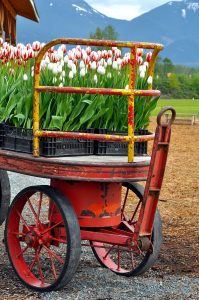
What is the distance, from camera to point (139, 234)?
16.1ft

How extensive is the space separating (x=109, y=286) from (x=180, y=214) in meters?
3.30

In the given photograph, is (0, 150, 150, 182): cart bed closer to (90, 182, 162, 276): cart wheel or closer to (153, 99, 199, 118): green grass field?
(90, 182, 162, 276): cart wheel

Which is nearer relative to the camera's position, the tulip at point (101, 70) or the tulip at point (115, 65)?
the tulip at point (101, 70)

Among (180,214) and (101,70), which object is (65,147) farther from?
(180,214)

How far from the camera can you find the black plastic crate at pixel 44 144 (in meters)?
4.90

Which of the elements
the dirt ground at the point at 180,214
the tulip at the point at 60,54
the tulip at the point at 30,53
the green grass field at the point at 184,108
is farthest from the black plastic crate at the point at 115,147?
the green grass field at the point at 184,108

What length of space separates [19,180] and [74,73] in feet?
16.7

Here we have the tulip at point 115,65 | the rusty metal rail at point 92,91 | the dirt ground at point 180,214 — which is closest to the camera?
the rusty metal rail at point 92,91

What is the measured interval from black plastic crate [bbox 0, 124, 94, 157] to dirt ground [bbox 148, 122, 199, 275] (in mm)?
1352

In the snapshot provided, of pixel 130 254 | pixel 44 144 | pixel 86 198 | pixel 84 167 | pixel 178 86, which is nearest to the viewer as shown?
pixel 84 167

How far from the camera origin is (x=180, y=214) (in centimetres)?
842

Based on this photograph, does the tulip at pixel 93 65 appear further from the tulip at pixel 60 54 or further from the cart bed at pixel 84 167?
the cart bed at pixel 84 167

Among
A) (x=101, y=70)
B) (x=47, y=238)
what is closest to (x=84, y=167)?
(x=47, y=238)

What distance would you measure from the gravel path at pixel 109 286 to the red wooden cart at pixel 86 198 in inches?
3.9
